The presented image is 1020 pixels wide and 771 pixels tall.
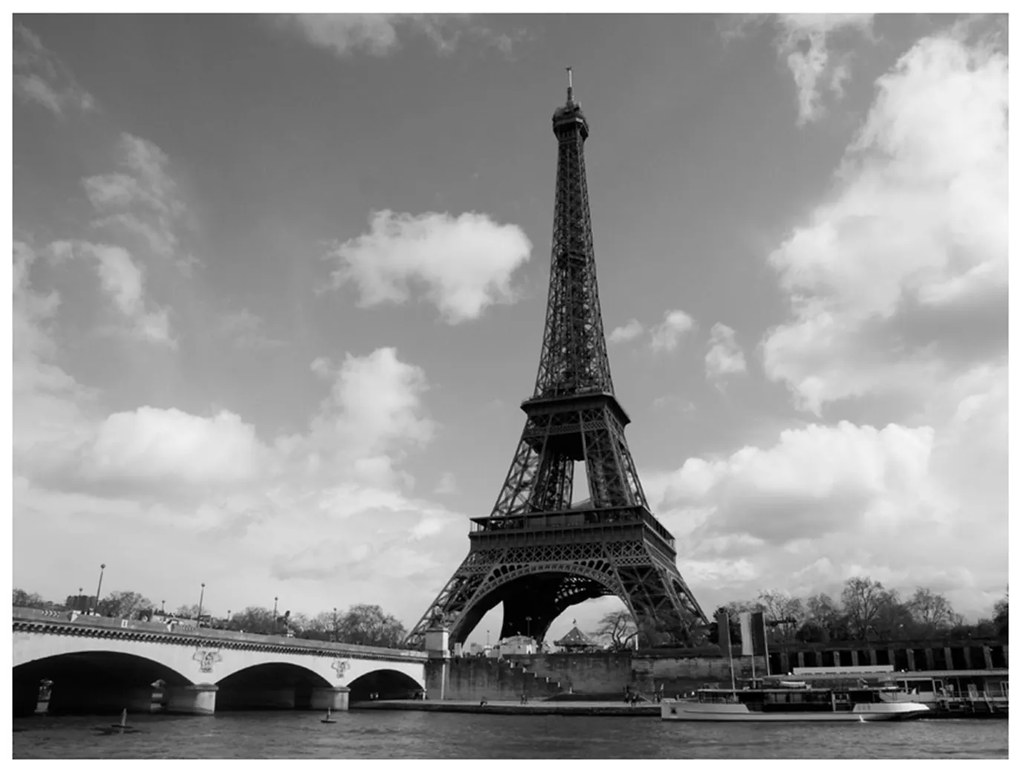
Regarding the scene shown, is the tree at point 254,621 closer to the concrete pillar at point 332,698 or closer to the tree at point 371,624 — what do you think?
the tree at point 371,624

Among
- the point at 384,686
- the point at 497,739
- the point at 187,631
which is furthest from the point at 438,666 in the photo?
the point at 497,739

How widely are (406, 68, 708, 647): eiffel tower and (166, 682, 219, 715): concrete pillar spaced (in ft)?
73.3

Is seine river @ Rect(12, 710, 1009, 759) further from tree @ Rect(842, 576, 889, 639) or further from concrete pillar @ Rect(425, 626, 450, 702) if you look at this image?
tree @ Rect(842, 576, 889, 639)

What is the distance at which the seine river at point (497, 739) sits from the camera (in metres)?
27.0

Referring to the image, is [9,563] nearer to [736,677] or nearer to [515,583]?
[736,677]

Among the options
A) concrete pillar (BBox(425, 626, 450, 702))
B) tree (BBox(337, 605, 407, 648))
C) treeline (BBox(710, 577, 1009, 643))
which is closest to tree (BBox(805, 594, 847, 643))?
treeline (BBox(710, 577, 1009, 643))

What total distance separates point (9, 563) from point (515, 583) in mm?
53751

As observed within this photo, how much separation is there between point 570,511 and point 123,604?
287 ft

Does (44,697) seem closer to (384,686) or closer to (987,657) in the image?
(384,686)

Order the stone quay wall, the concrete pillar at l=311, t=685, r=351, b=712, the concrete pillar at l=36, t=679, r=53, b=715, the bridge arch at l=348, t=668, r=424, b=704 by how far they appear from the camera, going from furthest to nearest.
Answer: the bridge arch at l=348, t=668, r=424, b=704
the stone quay wall
the concrete pillar at l=311, t=685, r=351, b=712
the concrete pillar at l=36, t=679, r=53, b=715

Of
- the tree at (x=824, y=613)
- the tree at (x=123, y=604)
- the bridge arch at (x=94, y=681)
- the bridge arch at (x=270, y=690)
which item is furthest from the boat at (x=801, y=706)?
the tree at (x=123, y=604)

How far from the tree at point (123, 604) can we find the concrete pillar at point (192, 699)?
2570 inches

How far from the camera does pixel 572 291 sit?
85250 mm

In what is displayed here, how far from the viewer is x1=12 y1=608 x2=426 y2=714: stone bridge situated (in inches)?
1326
